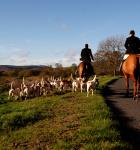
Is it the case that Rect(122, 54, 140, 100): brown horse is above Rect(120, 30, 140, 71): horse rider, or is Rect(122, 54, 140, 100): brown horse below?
below

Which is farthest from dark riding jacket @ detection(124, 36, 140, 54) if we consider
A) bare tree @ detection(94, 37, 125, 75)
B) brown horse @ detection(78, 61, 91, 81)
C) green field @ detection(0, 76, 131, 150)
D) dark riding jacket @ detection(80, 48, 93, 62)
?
bare tree @ detection(94, 37, 125, 75)

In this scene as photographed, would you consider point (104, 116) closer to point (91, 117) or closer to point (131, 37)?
point (91, 117)

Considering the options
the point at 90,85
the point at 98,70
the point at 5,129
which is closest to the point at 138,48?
the point at 90,85

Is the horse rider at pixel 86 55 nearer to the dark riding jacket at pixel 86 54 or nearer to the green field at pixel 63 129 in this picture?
the dark riding jacket at pixel 86 54

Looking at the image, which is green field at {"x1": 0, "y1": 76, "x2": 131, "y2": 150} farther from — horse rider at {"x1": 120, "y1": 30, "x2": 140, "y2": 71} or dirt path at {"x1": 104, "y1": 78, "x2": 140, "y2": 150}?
horse rider at {"x1": 120, "y1": 30, "x2": 140, "y2": 71}

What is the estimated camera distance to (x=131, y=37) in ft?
66.0

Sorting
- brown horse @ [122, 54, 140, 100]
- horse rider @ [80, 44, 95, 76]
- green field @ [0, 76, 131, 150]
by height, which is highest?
horse rider @ [80, 44, 95, 76]

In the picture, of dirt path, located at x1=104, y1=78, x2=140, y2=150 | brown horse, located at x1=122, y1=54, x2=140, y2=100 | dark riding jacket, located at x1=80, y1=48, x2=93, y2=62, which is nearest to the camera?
dirt path, located at x1=104, y1=78, x2=140, y2=150

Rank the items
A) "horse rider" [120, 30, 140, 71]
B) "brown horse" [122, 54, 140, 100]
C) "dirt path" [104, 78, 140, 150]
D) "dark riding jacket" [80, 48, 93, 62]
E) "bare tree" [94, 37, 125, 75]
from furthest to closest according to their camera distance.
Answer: "bare tree" [94, 37, 125, 75] → "dark riding jacket" [80, 48, 93, 62] → "horse rider" [120, 30, 140, 71] → "brown horse" [122, 54, 140, 100] → "dirt path" [104, 78, 140, 150]

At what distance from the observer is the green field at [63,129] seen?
9.86m

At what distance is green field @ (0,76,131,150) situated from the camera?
9.86 meters

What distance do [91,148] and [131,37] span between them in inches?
455

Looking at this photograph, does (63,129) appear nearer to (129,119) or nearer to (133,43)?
(129,119)

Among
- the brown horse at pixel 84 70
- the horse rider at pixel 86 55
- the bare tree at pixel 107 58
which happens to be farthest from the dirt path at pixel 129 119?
the bare tree at pixel 107 58
